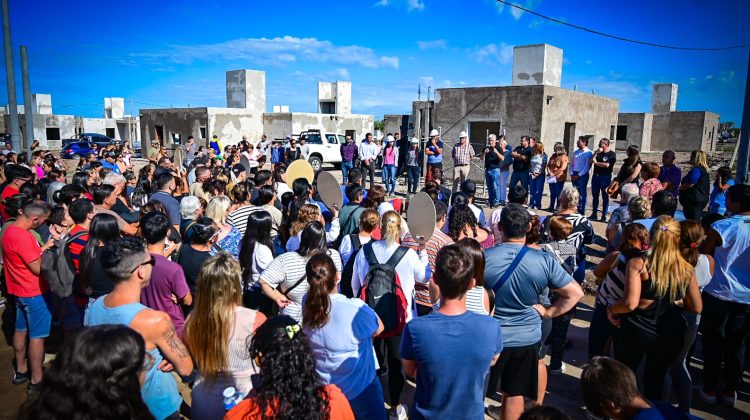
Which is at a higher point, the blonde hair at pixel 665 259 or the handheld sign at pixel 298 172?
the handheld sign at pixel 298 172

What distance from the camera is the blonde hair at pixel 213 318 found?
8.12ft

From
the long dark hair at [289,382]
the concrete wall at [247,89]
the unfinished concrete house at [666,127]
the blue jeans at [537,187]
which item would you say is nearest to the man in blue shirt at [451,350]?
the long dark hair at [289,382]

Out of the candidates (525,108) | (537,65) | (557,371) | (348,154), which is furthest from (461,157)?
(557,371)

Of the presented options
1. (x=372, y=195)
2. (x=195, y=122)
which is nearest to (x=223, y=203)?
(x=372, y=195)

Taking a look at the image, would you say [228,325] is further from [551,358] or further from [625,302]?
[551,358]

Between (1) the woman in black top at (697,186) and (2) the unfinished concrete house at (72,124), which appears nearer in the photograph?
(1) the woman in black top at (697,186)

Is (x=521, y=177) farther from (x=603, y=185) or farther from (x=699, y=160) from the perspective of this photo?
(x=699, y=160)

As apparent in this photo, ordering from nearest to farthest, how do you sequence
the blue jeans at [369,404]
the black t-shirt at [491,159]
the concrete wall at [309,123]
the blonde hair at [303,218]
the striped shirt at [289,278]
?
the blue jeans at [369,404]
the striped shirt at [289,278]
the blonde hair at [303,218]
the black t-shirt at [491,159]
the concrete wall at [309,123]

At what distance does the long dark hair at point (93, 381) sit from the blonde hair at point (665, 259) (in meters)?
2.97

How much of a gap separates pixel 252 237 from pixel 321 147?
58.4 feet

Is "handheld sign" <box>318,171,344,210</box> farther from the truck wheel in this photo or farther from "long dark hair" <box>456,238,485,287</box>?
the truck wheel

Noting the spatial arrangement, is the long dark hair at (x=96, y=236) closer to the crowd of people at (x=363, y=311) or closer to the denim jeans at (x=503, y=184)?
the crowd of people at (x=363, y=311)

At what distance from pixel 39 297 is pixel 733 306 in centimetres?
576

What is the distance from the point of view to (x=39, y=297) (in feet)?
13.3
